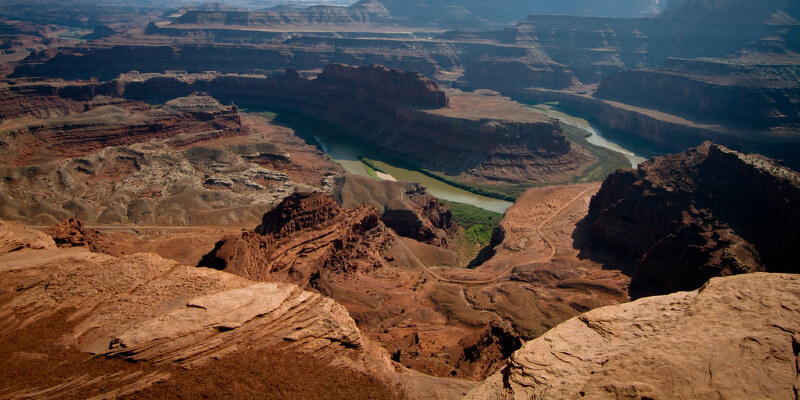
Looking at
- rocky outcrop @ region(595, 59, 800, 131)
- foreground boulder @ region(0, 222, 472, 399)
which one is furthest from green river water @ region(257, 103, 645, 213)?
foreground boulder @ region(0, 222, 472, 399)

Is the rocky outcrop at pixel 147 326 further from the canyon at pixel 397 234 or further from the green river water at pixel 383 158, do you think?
the green river water at pixel 383 158

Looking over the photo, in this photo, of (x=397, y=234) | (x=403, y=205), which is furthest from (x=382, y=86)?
(x=397, y=234)

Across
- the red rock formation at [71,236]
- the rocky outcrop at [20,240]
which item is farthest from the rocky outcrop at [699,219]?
the red rock formation at [71,236]

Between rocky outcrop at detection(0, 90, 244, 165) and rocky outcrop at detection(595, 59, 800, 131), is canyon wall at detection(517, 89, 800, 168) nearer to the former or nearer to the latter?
rocky outcrop at detection(595, 59, 800, 131)

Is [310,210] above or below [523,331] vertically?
above

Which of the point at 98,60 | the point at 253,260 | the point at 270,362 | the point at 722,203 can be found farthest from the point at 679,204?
the point at 98,60

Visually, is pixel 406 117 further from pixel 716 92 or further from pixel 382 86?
pixel 716 92

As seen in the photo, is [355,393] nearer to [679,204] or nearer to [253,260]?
[253,260]

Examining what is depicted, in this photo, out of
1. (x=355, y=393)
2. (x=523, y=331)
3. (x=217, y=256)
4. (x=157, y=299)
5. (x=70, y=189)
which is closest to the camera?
(x=355, y=393)
